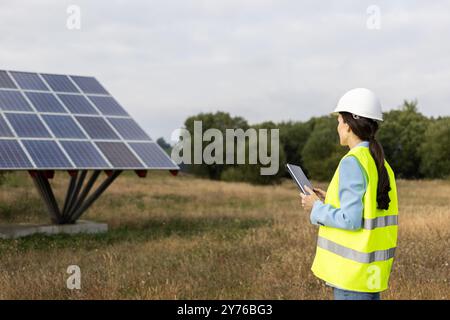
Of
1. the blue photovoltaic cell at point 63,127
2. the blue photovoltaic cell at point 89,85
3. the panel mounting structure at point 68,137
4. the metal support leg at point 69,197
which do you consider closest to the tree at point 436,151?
the blue photovoltaic cell at point 89,85

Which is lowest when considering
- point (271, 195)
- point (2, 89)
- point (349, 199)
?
point (271, 195)

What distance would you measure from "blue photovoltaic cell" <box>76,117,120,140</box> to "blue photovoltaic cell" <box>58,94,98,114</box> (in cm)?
40

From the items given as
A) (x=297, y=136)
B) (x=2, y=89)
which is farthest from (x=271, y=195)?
(x=297, y=136)

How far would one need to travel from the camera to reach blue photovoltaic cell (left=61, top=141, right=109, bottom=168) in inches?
594

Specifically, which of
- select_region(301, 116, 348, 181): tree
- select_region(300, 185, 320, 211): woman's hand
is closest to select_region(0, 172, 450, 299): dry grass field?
A: select_region(300, 185, 320, 211): woman's hand

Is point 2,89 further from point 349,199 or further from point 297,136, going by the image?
point 297,136

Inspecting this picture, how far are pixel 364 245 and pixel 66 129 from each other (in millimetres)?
13622

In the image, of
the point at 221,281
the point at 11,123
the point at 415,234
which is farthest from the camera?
the point at 11,123

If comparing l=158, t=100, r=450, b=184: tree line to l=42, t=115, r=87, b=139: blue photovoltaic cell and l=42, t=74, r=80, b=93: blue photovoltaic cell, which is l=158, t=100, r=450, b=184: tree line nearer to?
l=42, t=74, r=80, b=93: blue photovoltaic cell


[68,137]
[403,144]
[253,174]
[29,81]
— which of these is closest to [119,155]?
[68,137]

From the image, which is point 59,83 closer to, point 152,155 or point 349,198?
point 152,155

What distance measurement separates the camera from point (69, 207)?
16.4 metres

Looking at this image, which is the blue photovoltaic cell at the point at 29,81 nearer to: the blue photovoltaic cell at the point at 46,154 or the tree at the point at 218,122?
the blue photovoltaic cell at the point at 46,154

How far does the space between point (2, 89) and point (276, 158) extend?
124 ft
